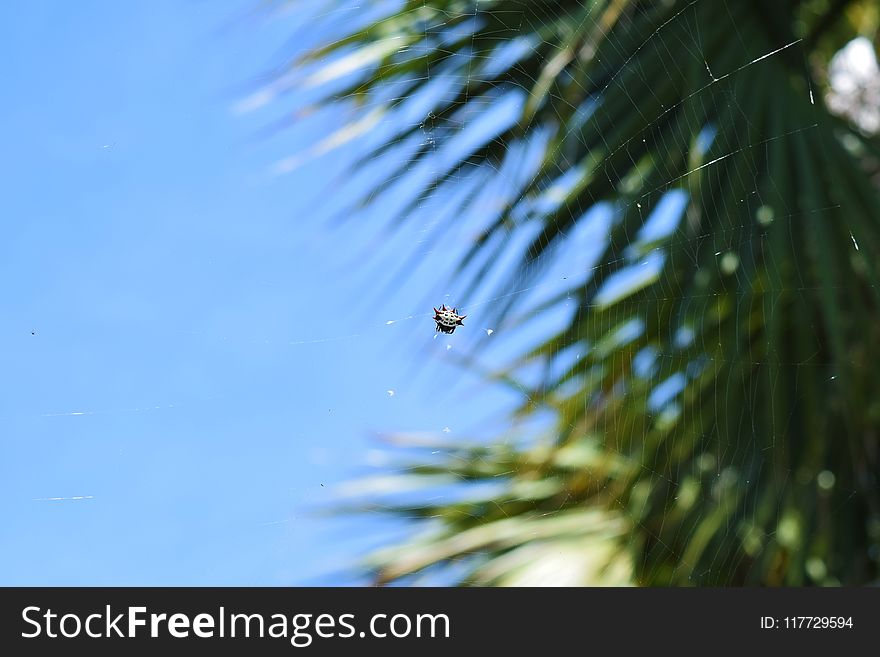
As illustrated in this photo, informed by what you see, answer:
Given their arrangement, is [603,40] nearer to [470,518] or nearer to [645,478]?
[645,478]

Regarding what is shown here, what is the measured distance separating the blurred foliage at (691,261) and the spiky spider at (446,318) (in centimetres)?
10

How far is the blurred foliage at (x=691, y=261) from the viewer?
2029 millimetres

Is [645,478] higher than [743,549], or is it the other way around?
[645,478]

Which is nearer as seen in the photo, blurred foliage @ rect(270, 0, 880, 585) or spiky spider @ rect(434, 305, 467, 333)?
blurred foliage @ rect(270, 0, 880, 585)

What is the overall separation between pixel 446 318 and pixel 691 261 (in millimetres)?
617

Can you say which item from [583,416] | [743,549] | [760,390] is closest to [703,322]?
[760,390]

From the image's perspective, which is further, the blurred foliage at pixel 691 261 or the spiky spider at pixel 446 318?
the spiky spider at pixel 446 318

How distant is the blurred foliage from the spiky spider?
0.34ft

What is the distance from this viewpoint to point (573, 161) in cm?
224

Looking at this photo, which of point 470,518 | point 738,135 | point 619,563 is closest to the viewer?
point 738,135

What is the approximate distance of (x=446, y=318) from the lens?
7.59 feet

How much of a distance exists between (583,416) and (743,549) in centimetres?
52

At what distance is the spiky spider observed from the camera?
7.58ft

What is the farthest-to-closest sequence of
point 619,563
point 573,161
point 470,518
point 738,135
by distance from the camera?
point 470,518 → point 619,563 → point 573,161 → point 738,135
